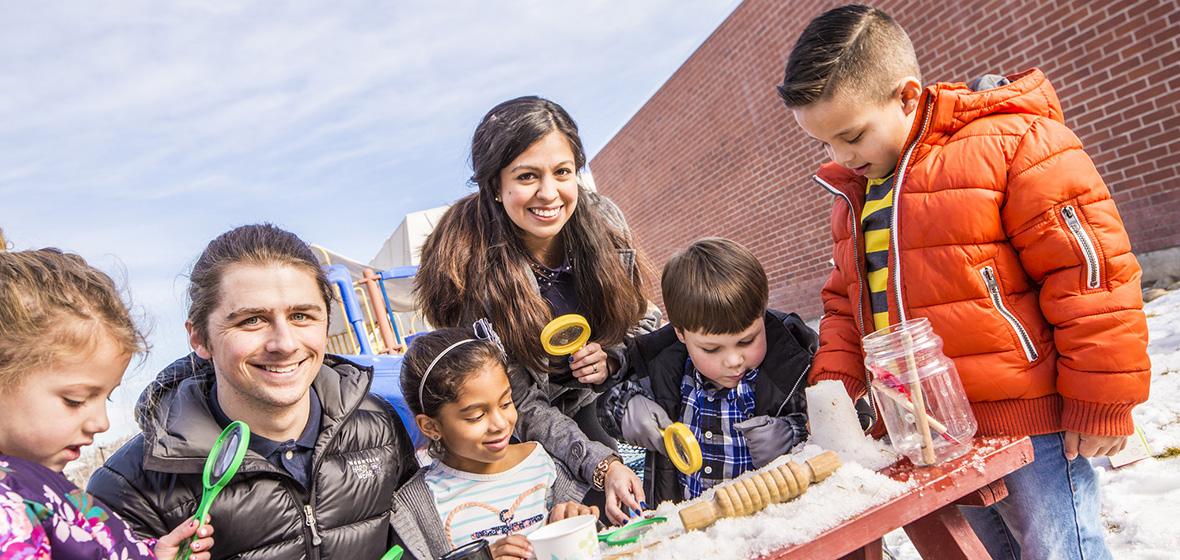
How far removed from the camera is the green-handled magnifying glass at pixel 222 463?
140 cm

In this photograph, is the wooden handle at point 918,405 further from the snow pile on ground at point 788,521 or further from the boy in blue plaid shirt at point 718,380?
the boy in blue plaid shirt at point 718,380

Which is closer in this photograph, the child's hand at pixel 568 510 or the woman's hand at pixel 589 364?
the child's hand at pixel 568 510

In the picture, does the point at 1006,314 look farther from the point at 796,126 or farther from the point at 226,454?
the point at 796,126

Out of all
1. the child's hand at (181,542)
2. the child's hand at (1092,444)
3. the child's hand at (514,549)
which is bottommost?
the child's hand at (1092,444)

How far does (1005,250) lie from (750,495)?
34.0 inches

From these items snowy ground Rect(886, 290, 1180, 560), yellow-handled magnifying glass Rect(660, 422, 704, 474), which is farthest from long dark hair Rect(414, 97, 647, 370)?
snowy ground Rect(886, 290, 1180, 560)

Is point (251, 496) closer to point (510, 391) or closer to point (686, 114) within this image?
point (510, 391)

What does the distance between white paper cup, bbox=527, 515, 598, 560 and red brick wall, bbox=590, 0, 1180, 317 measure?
2056 mm

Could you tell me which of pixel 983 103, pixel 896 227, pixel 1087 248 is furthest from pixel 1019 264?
pixel 983 103

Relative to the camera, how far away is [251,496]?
166 cm

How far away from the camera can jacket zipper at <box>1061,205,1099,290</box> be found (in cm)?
135

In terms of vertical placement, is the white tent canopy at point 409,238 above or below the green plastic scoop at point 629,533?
above

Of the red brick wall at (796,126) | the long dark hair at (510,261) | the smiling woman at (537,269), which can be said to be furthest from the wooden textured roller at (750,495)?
the red brick wall at (796,126)

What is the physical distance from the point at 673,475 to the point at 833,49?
4.55 feet
